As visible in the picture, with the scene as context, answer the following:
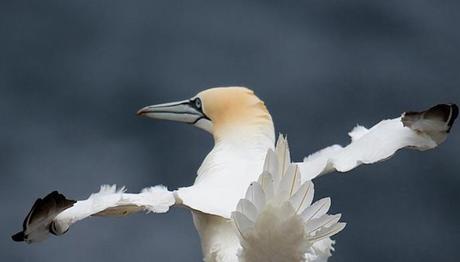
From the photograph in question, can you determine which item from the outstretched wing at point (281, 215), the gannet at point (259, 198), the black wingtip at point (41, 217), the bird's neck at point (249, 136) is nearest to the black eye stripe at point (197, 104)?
the bird's neck at point (249, 136)

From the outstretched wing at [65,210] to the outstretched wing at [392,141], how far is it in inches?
31.5

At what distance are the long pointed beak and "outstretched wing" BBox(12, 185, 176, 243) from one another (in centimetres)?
230

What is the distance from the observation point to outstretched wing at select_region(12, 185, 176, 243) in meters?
9.21

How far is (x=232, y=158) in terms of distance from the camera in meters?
10.6

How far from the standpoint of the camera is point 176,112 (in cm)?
1173

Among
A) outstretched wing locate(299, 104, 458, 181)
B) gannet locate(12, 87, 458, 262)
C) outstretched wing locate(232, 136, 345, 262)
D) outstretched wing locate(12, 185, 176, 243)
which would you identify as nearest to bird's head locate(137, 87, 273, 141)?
gannet locate(12, 87, 458, 262)

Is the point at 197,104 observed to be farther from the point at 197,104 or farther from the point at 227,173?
the point at 227,173

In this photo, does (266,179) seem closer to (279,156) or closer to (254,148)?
(279,156)

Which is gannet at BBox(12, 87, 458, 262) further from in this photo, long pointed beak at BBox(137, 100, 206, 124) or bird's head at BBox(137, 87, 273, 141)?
long pointed beak at BBox(137, 100, 206, 124)

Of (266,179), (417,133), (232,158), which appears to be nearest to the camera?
(266,179)

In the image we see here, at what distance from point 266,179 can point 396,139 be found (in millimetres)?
867

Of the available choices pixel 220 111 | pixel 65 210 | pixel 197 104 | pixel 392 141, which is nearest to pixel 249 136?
pixel 220 111

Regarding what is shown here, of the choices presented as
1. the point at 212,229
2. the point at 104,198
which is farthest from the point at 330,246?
the point at 104,198

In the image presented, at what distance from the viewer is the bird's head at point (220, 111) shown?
36.1 ft
